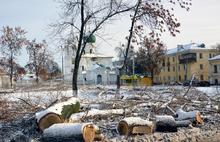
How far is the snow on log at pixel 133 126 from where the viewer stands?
10.8m

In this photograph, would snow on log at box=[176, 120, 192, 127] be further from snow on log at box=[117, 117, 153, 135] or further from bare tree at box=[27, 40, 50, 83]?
bare tree at box=[27, 40, 50, 83]

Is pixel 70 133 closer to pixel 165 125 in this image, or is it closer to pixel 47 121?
pixel 47 121

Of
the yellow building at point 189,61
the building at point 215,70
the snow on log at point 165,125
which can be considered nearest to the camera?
the snow on log at point 165,125

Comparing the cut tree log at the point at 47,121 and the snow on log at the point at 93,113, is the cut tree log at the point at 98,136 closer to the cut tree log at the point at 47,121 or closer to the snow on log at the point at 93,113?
the cut tree log at the point at 47,121

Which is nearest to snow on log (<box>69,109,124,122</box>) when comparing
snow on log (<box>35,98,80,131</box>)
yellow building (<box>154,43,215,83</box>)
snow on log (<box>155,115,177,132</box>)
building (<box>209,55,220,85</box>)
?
snow on log (<box>35,98,80,131</box>)

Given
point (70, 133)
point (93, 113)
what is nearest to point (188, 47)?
point (93, 113)

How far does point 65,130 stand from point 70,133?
19cm

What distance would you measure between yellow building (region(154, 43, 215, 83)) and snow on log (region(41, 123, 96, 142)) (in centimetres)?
8548

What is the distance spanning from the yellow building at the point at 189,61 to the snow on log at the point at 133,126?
83953 millimetres

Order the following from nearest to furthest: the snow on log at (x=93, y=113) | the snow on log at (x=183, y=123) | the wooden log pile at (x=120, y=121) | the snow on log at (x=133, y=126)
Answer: the wooden log pile at (x=120, y=121) → the snow on log at (x=133, y=126) → the snow on log at (x=93, y=113) → the snow on log at (x=183, y=123)

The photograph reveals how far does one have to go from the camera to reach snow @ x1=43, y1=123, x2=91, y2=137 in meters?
9.46

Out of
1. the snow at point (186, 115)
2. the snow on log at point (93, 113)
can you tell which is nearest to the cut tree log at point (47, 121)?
the snow on log at point (93, 113)

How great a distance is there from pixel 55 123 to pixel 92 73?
3658 inches

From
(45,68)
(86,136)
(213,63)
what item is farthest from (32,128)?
(213,63)
